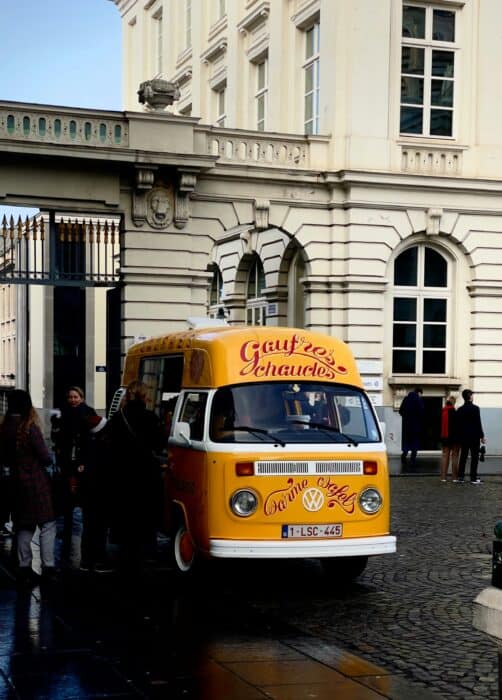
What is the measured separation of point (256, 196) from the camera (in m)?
28.0

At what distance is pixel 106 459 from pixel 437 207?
18.9 m

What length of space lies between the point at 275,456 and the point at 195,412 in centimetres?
123

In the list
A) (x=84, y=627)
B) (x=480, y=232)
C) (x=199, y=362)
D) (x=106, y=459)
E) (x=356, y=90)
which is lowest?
(x=84, y=627)

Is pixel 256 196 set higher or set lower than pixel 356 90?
lower

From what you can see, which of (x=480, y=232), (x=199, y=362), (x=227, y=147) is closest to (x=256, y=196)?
(x=227, y=147)

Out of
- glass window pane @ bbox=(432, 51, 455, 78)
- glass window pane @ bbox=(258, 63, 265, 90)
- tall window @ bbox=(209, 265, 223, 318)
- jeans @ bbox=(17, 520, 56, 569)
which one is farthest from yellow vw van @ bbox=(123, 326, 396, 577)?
tall window @ bbox=(209, 265, 223, 318)

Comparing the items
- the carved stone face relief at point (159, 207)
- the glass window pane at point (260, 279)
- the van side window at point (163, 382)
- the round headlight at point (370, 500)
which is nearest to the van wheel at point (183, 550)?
the van side window at point (163, 382)

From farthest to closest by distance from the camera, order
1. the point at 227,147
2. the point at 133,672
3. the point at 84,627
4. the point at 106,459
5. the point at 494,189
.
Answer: the point at 494,189, the point at 227,147, the point at 106,459, the point at 84,627, the point at 133,672

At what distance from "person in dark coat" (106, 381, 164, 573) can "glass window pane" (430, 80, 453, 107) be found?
65.4 feet

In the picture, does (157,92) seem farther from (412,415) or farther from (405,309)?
(412,415)

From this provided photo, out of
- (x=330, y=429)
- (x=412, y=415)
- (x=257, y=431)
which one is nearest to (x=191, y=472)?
(x=257, y=431)

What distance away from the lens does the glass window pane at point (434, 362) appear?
3039 cm

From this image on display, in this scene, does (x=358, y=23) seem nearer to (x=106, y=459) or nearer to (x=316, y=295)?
(x=316, y=295)

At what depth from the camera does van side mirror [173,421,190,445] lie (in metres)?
12.0
